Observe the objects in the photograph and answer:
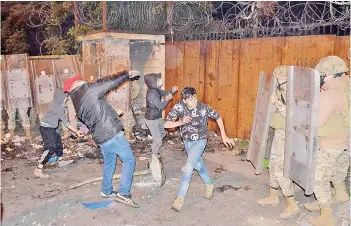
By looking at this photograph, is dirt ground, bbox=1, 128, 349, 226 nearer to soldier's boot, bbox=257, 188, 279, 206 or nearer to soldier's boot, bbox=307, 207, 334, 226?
soldier's boot, bbox=257, 188, 279, 206

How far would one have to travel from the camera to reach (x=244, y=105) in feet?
25.0

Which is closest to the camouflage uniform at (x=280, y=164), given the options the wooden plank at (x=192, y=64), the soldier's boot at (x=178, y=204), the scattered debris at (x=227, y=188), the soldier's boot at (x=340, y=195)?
the soldier's boot at (x=340, y=195)

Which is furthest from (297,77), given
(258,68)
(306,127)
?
(258,68)

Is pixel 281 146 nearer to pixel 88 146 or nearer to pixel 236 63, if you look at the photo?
pixel 236 63

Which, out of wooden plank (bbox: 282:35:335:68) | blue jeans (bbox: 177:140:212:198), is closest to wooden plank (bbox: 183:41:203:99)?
wooden plank (bbox: 282:35:335:68)

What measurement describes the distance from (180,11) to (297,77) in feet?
19.4

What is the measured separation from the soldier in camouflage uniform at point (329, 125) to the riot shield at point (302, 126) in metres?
0.17

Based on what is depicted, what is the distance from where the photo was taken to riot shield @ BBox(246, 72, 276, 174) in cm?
500

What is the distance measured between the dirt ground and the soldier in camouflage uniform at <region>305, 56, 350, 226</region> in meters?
0.50

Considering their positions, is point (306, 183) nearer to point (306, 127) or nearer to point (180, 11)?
point (306, 127)

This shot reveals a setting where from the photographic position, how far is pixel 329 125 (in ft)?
13.2

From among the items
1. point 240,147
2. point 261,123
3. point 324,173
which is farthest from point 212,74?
point 324,173

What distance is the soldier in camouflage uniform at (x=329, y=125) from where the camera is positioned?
3896 mm

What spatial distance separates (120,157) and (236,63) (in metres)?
3.78
